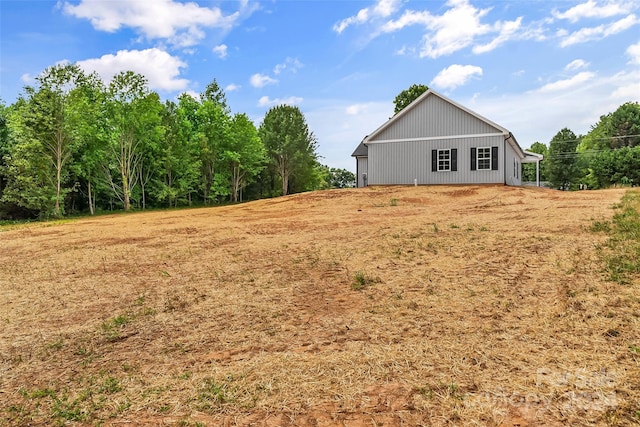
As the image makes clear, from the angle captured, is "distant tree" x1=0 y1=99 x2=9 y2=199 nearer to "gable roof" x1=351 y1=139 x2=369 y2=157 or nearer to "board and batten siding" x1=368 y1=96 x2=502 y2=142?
"gable roof" x1=351 y1=139 x2=369 y2=157

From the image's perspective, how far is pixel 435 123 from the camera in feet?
58.3

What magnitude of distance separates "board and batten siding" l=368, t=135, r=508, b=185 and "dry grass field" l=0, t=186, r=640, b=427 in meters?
11.2

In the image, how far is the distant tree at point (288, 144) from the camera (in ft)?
112

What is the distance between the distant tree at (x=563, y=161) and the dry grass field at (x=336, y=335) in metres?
41.6

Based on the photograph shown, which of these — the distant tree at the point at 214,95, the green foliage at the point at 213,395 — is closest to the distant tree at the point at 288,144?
the distant tree at the point at 214,95

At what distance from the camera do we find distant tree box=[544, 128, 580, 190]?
40.5m

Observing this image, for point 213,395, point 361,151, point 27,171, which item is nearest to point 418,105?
point 361,151

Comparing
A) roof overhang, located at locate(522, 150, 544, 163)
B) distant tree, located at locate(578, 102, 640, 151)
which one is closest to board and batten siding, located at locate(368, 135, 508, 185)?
roof overhang, located at locate(522, 150, 544, 163)

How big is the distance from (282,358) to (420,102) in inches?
693

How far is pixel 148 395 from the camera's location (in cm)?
246

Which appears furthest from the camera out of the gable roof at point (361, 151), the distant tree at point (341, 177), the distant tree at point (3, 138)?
the distant tree at point (341, 177)

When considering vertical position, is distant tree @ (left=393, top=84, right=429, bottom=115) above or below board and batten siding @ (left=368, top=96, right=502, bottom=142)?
above

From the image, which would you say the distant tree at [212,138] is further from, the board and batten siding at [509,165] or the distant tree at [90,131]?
the board and batten siding at [509,165]

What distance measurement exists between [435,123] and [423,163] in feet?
6.77
